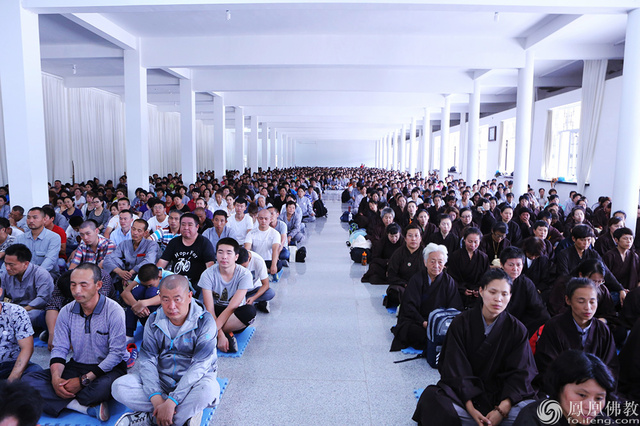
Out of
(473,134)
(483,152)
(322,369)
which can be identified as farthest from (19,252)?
(483,152)

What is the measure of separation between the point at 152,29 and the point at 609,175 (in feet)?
38.1

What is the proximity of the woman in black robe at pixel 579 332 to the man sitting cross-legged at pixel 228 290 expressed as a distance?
2.84 meters

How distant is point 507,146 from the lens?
21.8m

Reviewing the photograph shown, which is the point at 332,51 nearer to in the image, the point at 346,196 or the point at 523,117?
the point at 523,117

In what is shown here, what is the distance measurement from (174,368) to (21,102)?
18.3ft

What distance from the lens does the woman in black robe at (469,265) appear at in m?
5.77

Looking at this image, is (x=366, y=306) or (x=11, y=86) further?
(x=11, y=86)

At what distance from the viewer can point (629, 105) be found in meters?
7.60

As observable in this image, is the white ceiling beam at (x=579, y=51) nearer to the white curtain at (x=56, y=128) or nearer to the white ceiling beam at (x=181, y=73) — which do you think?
the white ceiling beam at (x=181, y=73)

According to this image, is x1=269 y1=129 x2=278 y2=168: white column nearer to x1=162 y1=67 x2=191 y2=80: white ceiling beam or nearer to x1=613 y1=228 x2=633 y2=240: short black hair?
x1=162 y1=67 x2=191 y2=80: white ceiling beam

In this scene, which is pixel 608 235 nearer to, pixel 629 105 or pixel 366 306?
pixel 629 105

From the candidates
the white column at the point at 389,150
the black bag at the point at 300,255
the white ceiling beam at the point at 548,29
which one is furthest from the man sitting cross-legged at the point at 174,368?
the white column at the point at 389,150

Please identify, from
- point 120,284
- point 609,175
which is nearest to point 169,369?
point 120,284

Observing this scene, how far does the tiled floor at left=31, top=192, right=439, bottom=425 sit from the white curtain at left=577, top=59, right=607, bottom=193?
9.01 metres
